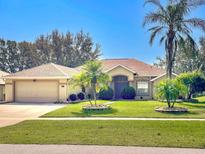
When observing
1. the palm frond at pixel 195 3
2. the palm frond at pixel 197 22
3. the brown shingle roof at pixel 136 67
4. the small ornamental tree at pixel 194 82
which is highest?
the palm frond at pixel 195 3

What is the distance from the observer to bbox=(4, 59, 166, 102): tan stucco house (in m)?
31.0

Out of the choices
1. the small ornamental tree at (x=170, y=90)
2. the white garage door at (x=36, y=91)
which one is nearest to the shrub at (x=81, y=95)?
the white garage door at (x=36, y=91)

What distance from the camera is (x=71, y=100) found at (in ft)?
103

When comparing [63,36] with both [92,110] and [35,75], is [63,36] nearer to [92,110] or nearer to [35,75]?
[35,75]

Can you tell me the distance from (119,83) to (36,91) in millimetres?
9363

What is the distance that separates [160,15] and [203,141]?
18.1 metres

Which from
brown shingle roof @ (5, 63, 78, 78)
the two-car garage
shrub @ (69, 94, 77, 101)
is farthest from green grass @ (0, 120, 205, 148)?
brown shingle roof @ (5, 63, 78, 78)

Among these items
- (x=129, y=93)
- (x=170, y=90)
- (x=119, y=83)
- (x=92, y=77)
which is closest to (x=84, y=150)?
(x=170, y=90)

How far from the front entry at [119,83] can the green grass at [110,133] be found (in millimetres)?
20003

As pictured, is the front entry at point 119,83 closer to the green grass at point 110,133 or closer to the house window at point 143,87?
the house window at point 143,87

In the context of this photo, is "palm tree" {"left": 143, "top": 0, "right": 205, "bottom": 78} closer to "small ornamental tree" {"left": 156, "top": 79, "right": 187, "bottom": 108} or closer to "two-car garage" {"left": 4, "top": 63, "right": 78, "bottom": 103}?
"small ornamental tree" {"left": 156, "top": 79, "right": 187, "bottom": 108}

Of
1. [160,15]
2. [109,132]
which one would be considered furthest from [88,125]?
[160,15]

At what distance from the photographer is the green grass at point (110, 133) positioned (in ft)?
35.1

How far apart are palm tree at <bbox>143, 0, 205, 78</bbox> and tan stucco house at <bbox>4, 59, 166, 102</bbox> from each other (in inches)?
274
